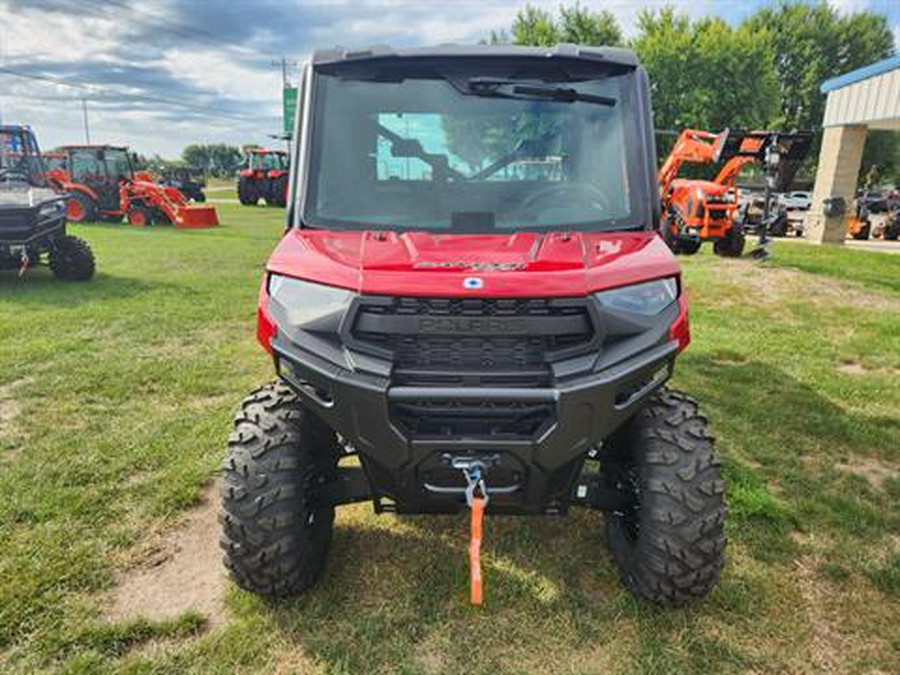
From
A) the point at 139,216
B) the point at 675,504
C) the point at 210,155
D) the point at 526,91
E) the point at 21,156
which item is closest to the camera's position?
the point at 675,504

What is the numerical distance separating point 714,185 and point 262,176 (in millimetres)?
22445

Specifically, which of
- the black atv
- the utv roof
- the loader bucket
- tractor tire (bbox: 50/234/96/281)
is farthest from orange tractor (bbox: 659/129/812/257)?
the loader bucket

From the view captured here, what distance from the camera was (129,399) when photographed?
202 inches

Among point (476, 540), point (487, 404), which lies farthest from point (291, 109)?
A: point (476, 540)

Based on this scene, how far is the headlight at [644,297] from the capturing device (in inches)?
91.4

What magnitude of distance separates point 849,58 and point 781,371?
5381 cm

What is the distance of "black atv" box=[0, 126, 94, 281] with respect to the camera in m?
8.74

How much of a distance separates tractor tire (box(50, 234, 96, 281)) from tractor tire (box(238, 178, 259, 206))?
874 inches

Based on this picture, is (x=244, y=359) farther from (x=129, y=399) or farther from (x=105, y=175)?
(x=105, y=175)

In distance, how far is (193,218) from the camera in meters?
20.2

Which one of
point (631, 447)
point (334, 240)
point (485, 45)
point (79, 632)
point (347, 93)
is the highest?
point (485, 45)

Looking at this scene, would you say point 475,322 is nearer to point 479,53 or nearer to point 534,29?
point 479,53

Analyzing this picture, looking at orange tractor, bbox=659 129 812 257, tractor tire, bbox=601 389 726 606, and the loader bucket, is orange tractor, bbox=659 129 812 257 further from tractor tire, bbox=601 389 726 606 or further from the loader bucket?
the loader bucket

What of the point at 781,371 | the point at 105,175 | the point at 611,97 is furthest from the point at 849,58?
the point at 611,97
